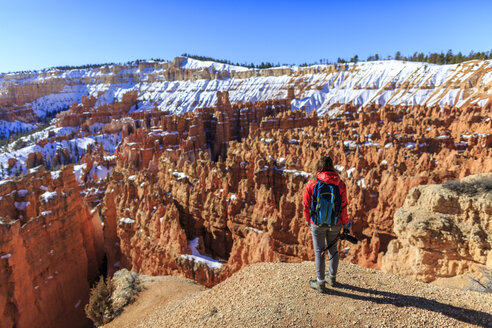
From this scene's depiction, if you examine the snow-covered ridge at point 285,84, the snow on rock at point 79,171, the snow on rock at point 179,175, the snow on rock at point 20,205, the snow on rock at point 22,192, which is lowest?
the snow on rock at point 79,171

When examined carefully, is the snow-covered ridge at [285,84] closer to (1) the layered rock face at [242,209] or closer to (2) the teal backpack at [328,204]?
(1) the layered rock face at [242,209]

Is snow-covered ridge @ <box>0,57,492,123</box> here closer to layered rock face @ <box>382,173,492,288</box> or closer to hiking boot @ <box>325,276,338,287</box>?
layered rock face @ <box>382,173,492,288</box>

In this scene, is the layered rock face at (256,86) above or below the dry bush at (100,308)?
above

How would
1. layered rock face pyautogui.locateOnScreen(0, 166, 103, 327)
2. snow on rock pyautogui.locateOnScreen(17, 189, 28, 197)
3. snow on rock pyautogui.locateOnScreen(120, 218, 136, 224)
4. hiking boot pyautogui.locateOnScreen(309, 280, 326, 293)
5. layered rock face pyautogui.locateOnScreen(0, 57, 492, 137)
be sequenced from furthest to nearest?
1. layered rock face pyautogui.locateOnScreen(0, 57, 492, 137)
2. snow on rock pyautogui.locateOnScreen(120, 218, 136, 224)
3. snow on rock pyautogui.locateOnScreen(17, 189, 28, 197)
4. layered rock face pyautogui.locateOnScreen(0, 166, 103, 327)
5. hiking boot pyautogui.locateOnScreen(309, 280, 326, 293)

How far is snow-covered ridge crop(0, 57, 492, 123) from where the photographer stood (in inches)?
2270

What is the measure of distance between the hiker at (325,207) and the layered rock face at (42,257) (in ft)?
31.4

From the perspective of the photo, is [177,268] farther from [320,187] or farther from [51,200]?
[320,187]

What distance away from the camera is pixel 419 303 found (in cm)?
440

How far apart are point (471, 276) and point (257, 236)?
6.76 metres

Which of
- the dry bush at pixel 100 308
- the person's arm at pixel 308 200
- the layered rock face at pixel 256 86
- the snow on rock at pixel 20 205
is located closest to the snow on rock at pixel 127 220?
the snow on rock at pixel 20 205

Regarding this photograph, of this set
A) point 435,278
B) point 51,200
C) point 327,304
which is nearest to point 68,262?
point 51,200

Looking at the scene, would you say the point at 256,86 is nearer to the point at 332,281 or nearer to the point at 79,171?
the point at 79,171

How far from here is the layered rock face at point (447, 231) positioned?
698 cm

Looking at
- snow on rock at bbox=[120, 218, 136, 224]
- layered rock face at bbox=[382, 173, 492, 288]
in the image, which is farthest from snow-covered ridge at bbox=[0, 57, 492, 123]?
snow on rock at bbox=[120, 218, 136, 224]
